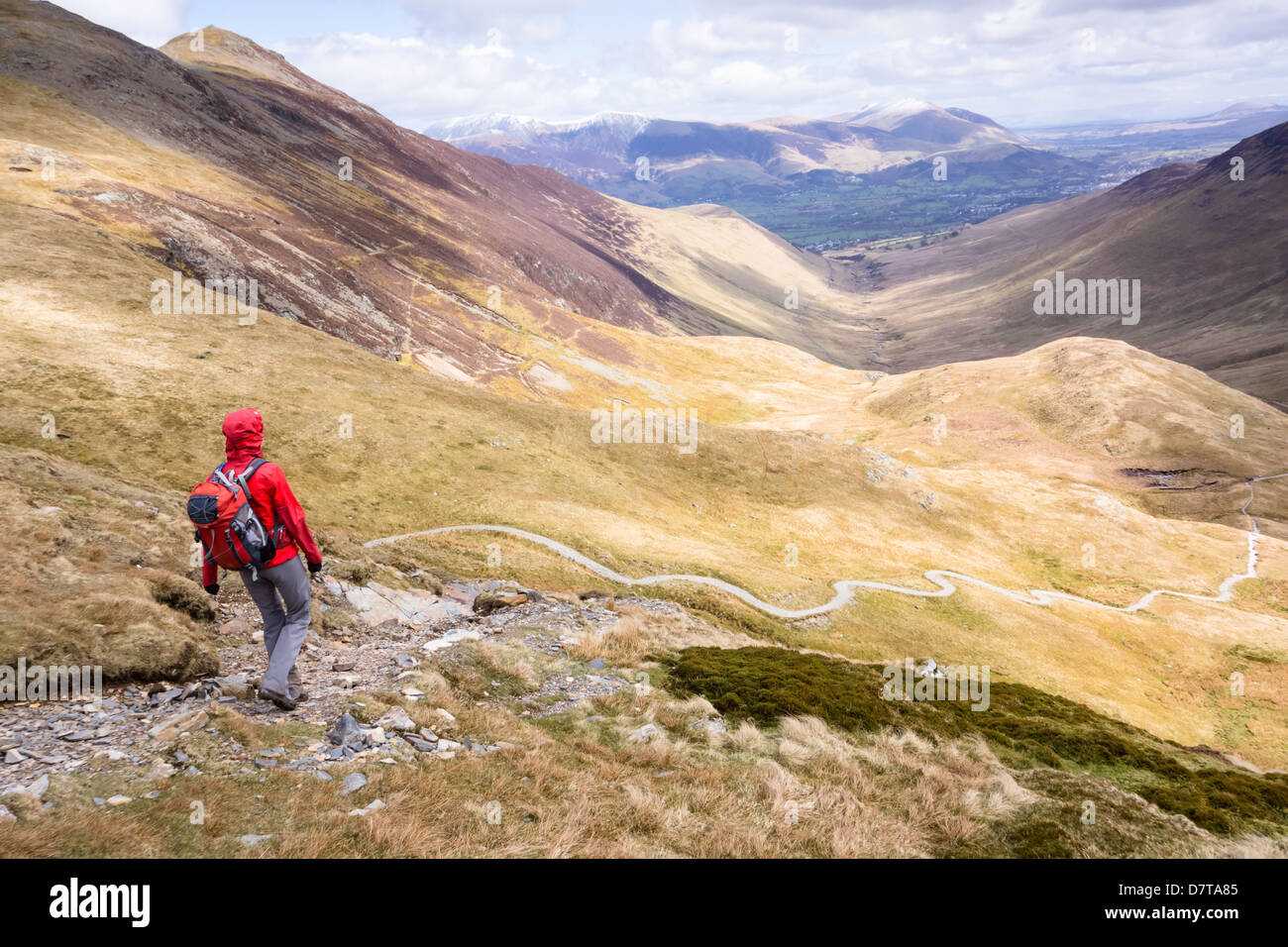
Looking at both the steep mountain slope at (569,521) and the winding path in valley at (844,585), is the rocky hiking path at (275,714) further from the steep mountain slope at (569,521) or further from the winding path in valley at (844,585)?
the winding path in valley at (844,585)

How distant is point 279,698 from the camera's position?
12.6 metres

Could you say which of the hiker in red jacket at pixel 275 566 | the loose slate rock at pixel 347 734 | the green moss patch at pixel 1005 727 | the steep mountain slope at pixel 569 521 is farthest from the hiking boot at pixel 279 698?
the green moss patch at pixel 1005 727

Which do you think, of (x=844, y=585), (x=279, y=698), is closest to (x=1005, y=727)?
(x=279, y=698)

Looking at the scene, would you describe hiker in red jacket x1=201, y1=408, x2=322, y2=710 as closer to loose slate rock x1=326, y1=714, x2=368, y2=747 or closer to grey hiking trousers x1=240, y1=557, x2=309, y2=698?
grey hiking trousers x1=240, y1=557, x2=309, y2=698

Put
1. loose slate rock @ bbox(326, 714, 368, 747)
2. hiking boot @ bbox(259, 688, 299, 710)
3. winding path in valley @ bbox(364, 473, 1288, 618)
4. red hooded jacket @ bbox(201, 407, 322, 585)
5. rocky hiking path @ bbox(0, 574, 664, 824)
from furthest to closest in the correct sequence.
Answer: winding path in valley @ bbox(364, 473, 1288, 618), hiking boot @ bbox(259, 688, 299, 710), loose slate rock @ bbox(326, 714, 368, 747), red hooded jacket @ bbox(201, 407, 322, 585), rocky hiking path @ bbox(0, 574, 664, 824)

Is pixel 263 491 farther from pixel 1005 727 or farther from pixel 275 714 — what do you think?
pixel 1005 727

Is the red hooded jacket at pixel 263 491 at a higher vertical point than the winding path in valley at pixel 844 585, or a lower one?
higher

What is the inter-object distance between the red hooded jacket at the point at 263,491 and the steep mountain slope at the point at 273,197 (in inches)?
2602

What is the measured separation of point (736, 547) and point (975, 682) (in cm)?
2468

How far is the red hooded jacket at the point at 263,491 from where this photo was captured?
37.4ft

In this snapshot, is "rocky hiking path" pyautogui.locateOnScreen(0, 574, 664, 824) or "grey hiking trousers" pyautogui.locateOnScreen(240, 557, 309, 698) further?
"grey hiking trousers" pyautogui.locateOnScreen(240, 557, 309, 698)

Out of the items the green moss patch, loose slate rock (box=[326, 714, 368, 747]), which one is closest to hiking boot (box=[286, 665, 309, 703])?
loose slate rock (box=[326, 714, 368, 747])

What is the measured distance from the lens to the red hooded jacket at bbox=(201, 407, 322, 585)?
11414mm
